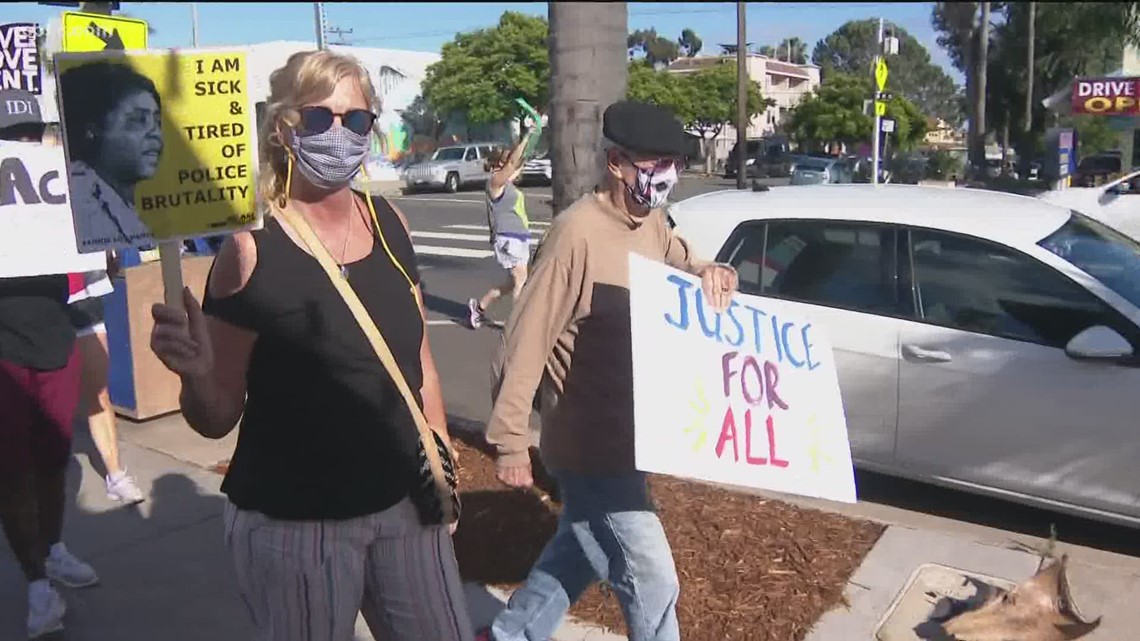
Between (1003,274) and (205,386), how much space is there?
148 inches

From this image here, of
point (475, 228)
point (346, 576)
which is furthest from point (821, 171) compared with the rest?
point (346, 576)

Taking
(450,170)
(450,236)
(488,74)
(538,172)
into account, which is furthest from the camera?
(488,74)

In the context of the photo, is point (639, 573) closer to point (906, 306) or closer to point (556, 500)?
point (556, 500)

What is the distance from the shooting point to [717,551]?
4258 mm

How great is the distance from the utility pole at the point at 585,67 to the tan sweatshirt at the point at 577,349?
6.05 ft

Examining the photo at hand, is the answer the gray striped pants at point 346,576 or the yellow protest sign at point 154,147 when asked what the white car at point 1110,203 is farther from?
the yellow protest sign at point 154,147

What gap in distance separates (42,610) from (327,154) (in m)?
2.45

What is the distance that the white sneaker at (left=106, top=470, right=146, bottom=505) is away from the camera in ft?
17.0

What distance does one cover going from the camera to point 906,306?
495 cm

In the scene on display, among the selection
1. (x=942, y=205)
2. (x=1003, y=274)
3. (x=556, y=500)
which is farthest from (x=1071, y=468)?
(x=556, y=500)

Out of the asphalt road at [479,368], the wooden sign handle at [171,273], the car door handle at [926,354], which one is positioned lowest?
the asphalt road at [479,368]

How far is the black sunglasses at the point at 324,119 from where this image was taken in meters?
2.33

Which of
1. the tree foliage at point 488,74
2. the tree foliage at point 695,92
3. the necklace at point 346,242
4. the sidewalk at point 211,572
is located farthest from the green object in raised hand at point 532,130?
the tree foliage at point 695,92

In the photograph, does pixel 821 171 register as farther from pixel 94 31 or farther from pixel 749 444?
pixel 749 444
